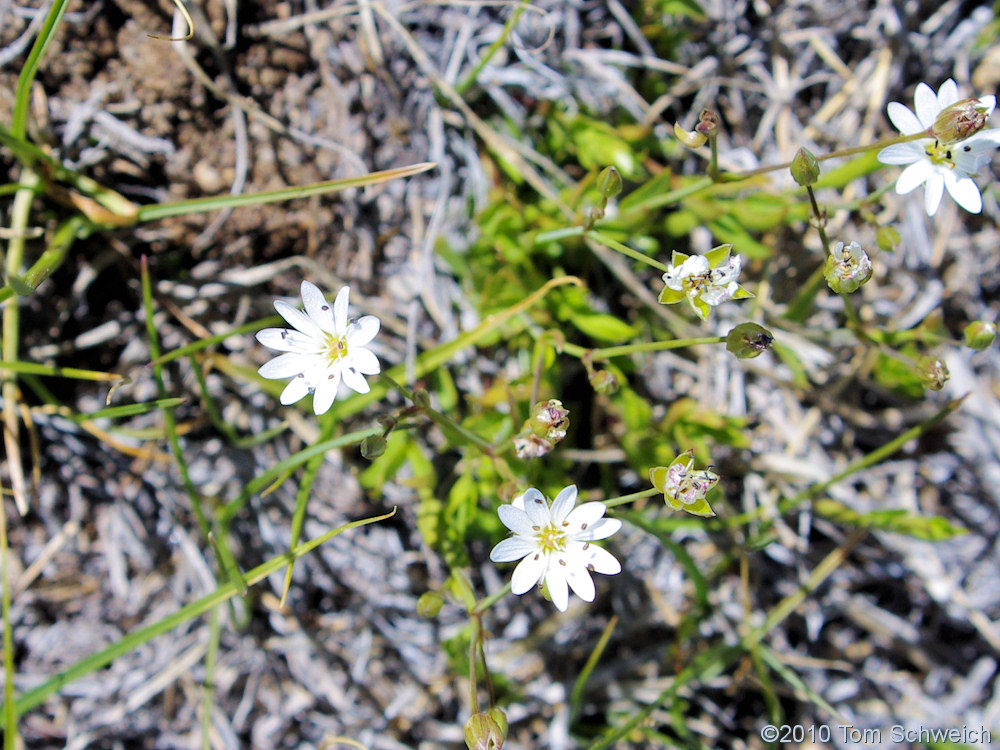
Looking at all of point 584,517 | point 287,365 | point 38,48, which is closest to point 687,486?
point 584,517

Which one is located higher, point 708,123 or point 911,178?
point 708,123

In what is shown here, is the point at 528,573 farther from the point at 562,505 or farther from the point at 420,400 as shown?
the point at 420,400

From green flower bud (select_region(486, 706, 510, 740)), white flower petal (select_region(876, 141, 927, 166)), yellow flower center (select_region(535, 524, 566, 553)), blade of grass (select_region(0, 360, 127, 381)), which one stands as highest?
white flower petal (select_region(876, 141, 927, 166))

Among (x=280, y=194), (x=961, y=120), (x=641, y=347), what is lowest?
(x=641, y=347)

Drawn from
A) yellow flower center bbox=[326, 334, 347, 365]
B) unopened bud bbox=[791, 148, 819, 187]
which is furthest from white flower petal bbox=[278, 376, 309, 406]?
unopened bud bbox=[791, 148, 819, 187]

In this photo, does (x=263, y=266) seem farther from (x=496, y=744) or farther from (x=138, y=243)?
(x=496, y=744)

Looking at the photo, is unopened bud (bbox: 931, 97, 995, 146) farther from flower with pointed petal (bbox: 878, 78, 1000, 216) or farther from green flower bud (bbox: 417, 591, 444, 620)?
green flower bud (bbox: 417, 591, 444, 620)

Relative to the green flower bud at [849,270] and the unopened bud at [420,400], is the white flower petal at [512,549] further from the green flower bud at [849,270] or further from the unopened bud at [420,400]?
the green flower bud at [849,270]
